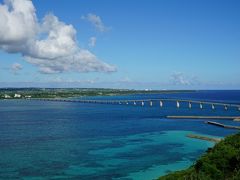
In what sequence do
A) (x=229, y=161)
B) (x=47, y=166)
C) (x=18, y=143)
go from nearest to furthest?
(x=229, y=161), (x=47, y=166), (x=18, y=143)

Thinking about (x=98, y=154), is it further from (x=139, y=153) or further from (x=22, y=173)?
(x=22, y=173)

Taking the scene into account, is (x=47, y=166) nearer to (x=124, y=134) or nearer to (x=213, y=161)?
(x=213, y=161)

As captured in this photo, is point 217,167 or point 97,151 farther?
point 97,151

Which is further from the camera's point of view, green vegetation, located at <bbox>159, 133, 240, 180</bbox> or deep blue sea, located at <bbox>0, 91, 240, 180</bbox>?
deep blue sea, located at <bbox>0, 91, 240, 180</bbox>

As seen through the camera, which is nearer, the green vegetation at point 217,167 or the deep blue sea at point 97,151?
the green vegetation at point 217,167

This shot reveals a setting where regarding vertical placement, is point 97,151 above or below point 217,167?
below

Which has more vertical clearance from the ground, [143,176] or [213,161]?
[213,161]

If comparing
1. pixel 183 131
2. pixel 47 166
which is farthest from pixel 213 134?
pixel 47 166

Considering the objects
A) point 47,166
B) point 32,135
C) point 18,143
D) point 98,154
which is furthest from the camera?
point 32,135

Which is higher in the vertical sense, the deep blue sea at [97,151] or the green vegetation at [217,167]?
the green vegetation at [217,167]

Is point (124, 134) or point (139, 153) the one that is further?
point (124, 134)

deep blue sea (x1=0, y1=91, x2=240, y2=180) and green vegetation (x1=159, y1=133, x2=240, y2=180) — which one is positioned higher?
green vegetation (x1=159, y1=133, x2=240, y2=180)
